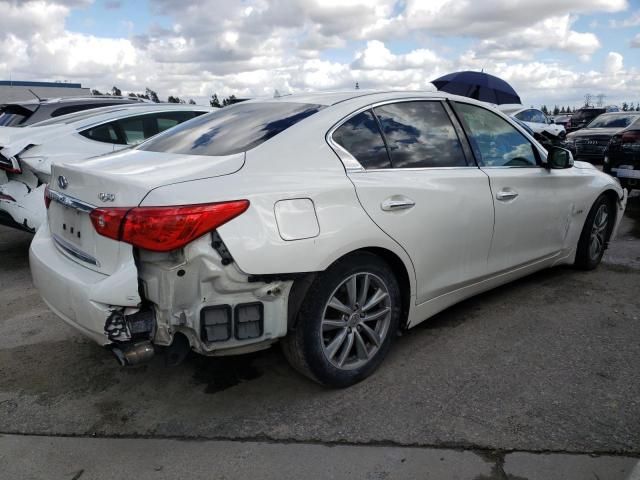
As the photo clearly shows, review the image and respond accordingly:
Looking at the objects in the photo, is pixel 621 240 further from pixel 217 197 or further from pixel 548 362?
pixel 217 197

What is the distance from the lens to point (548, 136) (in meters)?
5.75

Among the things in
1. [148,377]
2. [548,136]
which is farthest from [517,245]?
[148,377]

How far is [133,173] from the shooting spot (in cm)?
266

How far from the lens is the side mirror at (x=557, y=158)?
4223 millimetres

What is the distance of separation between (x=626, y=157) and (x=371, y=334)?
24.0 feet

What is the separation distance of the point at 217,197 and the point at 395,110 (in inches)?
56.0

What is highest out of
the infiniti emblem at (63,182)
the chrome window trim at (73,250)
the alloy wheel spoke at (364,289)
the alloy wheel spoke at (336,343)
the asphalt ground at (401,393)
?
the infiniti emblem at (63,182)

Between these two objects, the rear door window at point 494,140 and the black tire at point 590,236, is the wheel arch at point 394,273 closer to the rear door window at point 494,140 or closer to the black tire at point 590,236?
the rear door window at point 494,140

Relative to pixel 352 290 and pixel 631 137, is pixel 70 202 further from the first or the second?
pixel 631 137

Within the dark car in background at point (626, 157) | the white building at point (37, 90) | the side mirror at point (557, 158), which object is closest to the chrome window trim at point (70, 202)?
the side mirror at point (557, 158)

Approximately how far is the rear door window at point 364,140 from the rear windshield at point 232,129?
0.73 feet

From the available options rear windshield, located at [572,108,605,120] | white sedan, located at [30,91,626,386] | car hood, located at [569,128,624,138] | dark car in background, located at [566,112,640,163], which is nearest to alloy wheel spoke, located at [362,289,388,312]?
white sedan, located at [30,91,626,386]

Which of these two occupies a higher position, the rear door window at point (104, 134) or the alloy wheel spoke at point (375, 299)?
the rear door window at point (104, 134)

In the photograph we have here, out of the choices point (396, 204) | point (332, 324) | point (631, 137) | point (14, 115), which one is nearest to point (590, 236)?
point (396, 204)
